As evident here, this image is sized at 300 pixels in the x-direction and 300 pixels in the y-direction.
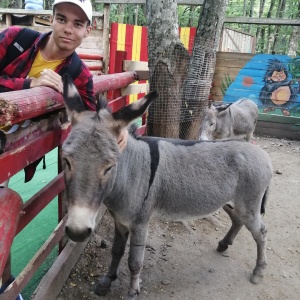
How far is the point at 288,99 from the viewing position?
32.3ft

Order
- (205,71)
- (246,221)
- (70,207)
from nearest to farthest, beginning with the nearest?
1. (70,207)
2. (246,221)
3. (205,71)

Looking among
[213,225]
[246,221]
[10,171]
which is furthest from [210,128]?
[10,171]

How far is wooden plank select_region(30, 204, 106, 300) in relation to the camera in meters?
2.56

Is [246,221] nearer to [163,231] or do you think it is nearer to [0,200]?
[163,231]

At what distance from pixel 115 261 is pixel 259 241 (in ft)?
5.21

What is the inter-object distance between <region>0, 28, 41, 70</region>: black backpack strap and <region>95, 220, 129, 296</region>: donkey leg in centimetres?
172

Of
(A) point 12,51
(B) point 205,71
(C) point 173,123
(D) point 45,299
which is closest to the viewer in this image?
(A) point 12,51

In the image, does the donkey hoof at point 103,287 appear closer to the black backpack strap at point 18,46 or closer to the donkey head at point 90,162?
the donkey head at point 90,162

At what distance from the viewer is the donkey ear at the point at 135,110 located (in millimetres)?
2012

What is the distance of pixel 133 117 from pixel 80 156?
43 cm

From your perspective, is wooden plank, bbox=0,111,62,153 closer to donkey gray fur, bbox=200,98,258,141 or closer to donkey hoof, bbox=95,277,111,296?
donkey hoof, bbox=95,277,111,296

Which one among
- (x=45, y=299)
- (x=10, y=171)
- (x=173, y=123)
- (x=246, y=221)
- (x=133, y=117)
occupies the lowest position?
(x=45, y=299)

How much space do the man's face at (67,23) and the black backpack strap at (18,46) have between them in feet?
0.69

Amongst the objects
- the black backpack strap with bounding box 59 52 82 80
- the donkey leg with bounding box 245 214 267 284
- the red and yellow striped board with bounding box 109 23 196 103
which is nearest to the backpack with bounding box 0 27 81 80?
the black backpack strap with bounding box 59 52 82 80
